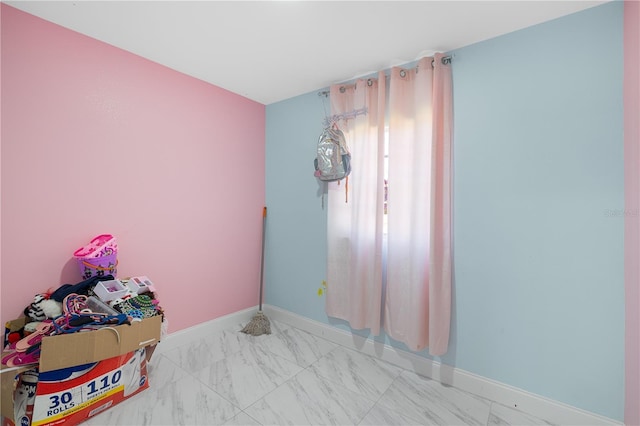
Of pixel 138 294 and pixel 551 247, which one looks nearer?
pixel 551 247

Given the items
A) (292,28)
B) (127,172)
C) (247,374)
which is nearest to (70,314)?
(127,172)

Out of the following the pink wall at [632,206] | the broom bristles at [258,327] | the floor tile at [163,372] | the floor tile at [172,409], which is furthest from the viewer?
the broom bristles at [258,327]

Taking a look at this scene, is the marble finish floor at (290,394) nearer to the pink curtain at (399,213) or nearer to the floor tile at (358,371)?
the floor tile at (358,371)

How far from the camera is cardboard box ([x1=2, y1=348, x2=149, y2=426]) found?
145 cm

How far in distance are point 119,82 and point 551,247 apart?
10.3 ft

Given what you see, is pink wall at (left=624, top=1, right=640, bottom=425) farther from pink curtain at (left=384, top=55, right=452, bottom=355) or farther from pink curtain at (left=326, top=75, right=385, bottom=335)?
pink curtain at (left=326, top=75, right=385, bottom=335)

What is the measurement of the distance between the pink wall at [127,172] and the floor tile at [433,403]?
5.84 feet

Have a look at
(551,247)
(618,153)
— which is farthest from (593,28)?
(551,247)

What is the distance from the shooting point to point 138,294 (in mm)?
1965

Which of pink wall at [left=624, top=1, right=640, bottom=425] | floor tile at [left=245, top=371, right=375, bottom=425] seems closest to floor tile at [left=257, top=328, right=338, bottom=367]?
floor tile at [left=245, top=371, right=375, bottom=425]

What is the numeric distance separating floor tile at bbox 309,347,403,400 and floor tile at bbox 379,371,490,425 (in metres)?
0.08

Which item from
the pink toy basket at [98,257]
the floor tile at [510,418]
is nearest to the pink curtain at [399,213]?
the floor tile at [510,418]

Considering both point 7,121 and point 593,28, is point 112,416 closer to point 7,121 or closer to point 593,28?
point 7,121

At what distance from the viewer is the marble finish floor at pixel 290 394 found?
1.67m
